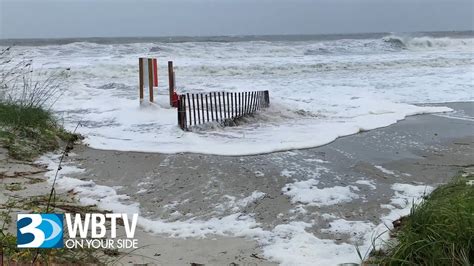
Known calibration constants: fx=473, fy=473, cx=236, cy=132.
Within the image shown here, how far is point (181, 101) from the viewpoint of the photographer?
8273mm

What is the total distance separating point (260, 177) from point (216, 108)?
3762mm

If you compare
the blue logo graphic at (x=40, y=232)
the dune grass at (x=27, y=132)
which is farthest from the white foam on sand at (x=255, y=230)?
the dune grass at (x=27, y=132)

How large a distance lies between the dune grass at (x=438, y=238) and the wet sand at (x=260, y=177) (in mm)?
855

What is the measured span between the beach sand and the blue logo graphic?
523 mm

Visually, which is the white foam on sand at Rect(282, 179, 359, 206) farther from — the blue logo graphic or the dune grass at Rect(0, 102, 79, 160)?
the dune grass at Rect(0, 102, 79, 160)

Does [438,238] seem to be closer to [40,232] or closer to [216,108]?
[40,232]

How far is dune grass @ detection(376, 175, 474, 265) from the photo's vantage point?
2.98 metres

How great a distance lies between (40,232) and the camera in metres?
3.20

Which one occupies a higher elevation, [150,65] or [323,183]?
[150,65]

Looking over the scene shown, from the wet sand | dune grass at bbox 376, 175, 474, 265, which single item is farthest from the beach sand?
dune grass at bbox 376, 175, 474, 265

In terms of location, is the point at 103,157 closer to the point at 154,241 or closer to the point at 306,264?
the point at 154,241

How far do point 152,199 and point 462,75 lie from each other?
17.7 meters

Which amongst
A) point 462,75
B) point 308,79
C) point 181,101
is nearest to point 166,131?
point 181,101

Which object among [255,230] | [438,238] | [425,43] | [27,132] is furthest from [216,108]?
[425,43]
